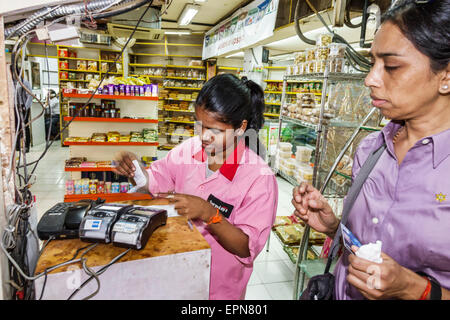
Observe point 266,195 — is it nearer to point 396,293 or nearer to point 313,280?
point 313,280

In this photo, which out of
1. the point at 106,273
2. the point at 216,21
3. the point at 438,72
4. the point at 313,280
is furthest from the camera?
the point at 216,21

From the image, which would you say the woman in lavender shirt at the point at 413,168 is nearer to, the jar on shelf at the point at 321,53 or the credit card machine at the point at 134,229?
the credit card machine at the point at 134,229

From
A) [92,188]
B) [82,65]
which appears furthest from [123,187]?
[82,65]

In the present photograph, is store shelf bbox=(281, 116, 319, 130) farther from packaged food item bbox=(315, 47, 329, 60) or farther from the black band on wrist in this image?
the black band on wrist

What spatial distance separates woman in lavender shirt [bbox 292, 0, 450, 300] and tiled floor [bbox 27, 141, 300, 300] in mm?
1957

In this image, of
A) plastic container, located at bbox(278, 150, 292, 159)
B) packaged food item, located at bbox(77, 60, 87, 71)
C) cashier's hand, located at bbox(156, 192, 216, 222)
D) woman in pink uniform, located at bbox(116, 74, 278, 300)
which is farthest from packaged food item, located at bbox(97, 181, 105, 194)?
packaged food item, located at bbox(77, 60, 87, 71)

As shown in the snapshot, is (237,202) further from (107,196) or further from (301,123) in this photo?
(107,196)

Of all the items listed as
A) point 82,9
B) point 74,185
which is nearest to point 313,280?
point 82,9

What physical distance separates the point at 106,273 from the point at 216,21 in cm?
803

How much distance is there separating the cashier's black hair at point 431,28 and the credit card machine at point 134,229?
965mm

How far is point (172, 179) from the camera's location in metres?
1.60

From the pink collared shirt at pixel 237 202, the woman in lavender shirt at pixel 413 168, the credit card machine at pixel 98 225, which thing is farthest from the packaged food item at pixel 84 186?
the woman in lavender shirt at pixel 413 168

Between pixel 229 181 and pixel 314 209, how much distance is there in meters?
0.40

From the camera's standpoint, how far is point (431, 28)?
826 mm
